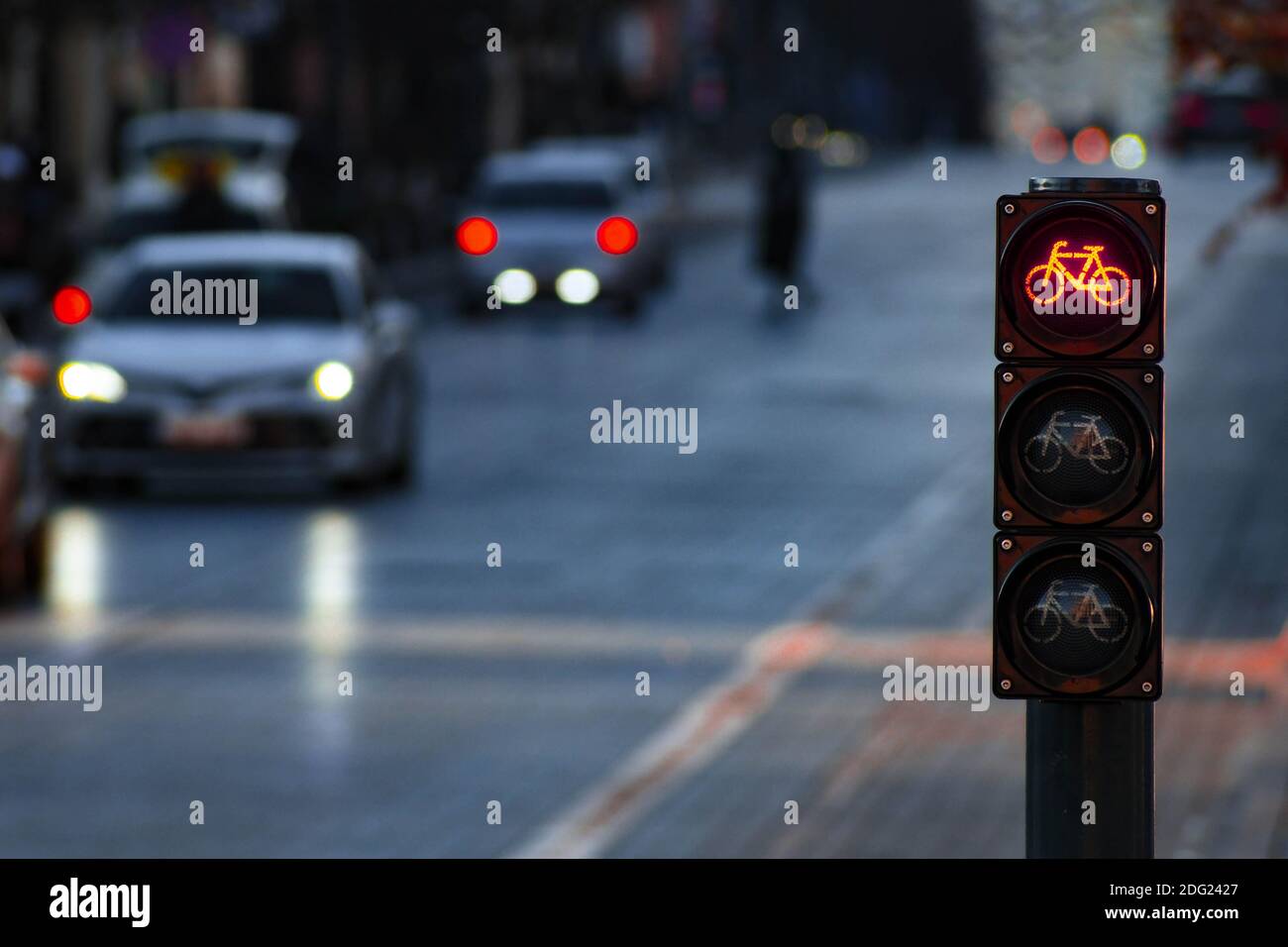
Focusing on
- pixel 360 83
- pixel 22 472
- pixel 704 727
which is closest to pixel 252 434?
pixel 22 472

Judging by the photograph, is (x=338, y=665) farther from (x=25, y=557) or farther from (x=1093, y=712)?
(x=1093, y=712)

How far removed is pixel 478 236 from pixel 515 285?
655mm

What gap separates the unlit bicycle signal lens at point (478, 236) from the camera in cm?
3403

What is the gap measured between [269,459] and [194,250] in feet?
6.57

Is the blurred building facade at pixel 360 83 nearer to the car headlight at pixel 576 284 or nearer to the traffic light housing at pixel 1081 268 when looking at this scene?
the car headlight at pixel 576 284

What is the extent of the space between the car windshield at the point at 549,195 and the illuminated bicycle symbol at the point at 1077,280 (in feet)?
98.5

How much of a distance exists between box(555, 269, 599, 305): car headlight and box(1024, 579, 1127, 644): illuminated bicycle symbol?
2924 cm

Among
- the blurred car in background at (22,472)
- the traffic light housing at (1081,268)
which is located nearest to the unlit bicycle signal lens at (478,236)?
the blurred car in background at (22,472)

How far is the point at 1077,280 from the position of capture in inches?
187

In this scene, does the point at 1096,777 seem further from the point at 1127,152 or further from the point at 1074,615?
the point at 1127,152

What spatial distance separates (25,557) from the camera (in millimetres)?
14797

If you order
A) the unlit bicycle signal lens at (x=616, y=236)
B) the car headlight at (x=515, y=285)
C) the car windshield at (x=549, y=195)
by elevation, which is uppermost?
the car windshield at (x=549, y=195)

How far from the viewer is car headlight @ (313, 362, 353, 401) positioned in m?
18.6

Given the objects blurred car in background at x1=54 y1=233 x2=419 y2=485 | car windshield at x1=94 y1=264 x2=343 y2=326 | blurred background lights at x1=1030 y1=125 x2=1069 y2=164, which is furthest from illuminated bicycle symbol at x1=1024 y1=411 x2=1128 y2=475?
blurred background lights at x1=1030 y1=125 x2=1069 y2=164
